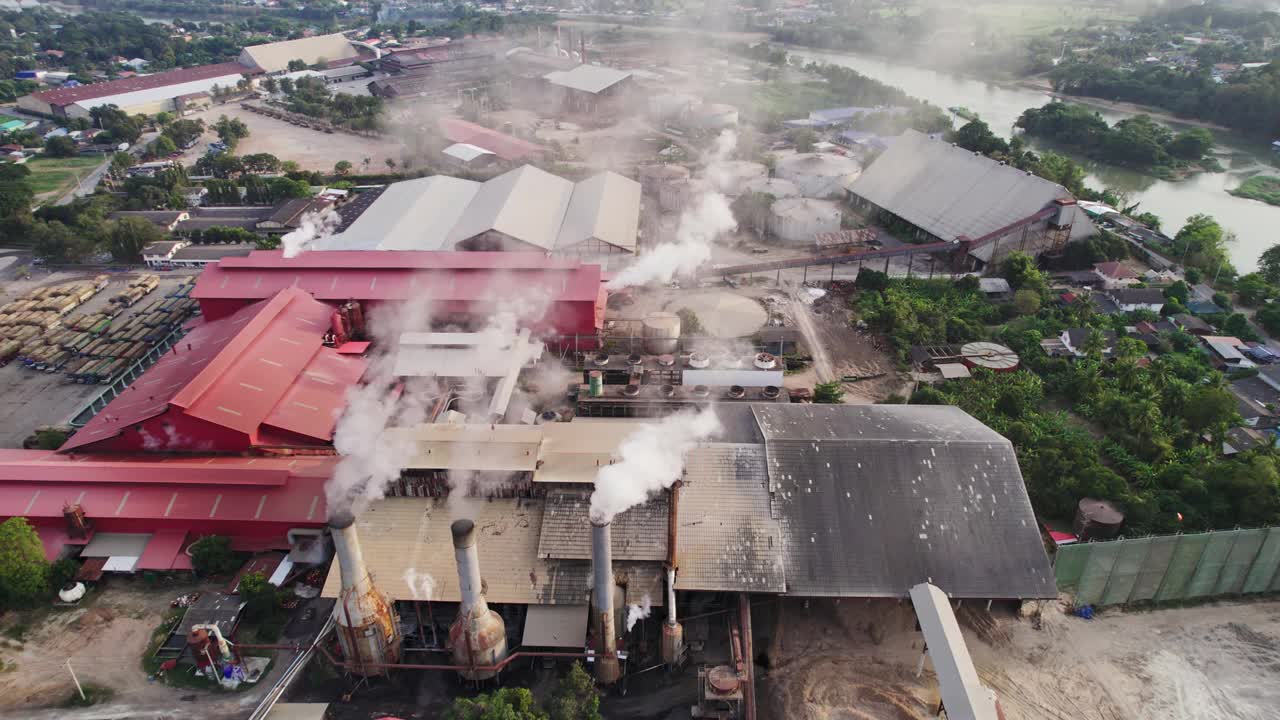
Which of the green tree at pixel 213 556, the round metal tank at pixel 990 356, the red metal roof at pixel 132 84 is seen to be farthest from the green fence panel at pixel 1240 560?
the red metal roof at pixel 132 84

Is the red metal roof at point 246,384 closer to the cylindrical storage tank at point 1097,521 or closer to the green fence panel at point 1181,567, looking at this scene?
the cylindrical storage tank at point 1097,521

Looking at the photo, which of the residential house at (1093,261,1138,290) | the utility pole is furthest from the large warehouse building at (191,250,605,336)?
the residential house at (1093,261,1138,290)

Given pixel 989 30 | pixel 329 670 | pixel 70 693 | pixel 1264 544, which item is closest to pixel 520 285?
pixel 329 670

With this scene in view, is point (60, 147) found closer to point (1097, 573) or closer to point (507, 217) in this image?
point (507, 217)

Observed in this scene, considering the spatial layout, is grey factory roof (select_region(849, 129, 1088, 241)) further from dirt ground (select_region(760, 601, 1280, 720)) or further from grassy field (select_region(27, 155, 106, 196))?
grassy field (select_region(27, 155, 106, 196))

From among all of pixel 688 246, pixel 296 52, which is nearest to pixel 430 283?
pixel 688 246

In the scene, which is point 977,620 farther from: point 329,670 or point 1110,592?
point 329,670
